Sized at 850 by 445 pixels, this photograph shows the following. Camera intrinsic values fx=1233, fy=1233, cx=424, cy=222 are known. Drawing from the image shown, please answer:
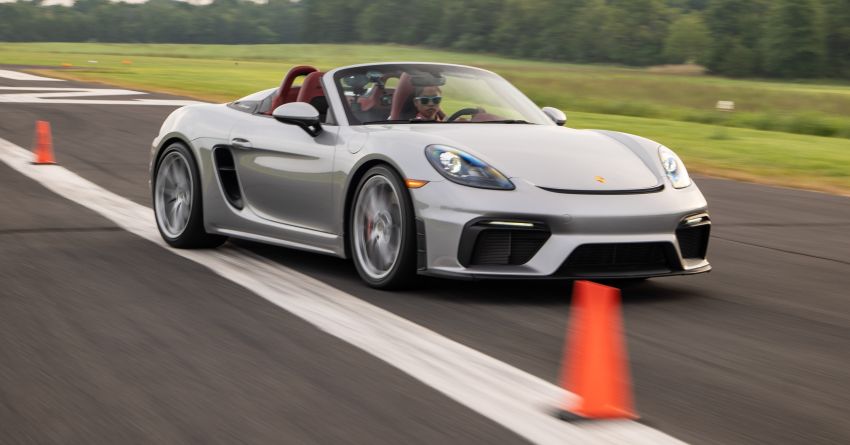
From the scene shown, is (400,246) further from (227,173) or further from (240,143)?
(227,173)

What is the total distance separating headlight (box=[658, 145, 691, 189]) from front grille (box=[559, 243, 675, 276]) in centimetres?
51

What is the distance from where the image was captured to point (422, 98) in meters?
7.42

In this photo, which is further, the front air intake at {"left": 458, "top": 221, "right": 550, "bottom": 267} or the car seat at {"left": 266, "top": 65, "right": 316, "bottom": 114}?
the car seat at {"left": 266, "top": 65, "right": 316, "bottom": 114}

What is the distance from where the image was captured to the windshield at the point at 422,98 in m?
7.35

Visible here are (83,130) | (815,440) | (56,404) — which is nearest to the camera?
(815,440)

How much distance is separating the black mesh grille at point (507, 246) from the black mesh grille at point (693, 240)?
2.83 feet

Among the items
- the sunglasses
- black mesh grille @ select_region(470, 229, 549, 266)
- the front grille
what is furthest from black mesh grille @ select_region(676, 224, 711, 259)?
the sunglasses

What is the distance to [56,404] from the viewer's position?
4.24 m

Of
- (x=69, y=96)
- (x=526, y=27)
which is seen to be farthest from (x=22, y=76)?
(x=526, y=27)

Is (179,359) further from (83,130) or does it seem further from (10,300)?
(83,130)

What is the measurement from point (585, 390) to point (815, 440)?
2.45 feet

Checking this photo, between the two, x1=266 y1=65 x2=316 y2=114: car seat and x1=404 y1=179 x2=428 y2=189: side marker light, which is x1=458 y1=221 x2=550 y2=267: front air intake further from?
x1=266 y1=65 x2=316 y2=114: car seat

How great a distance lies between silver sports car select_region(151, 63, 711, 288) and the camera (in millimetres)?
6207

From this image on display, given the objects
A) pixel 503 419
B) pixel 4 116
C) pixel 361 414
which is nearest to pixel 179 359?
pixel 361 414
